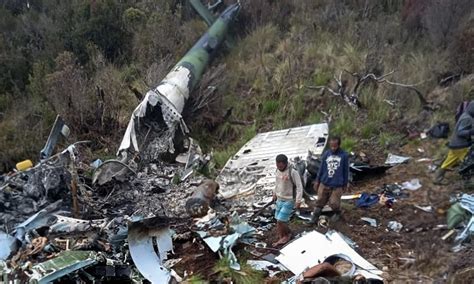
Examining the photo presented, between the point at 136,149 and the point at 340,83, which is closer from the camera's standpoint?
the point at 136,149

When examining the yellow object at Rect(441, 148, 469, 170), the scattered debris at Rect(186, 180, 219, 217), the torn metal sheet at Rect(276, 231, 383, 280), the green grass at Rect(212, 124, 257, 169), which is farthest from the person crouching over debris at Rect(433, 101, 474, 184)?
the green grass at Rect(212, 124, 257, 169)

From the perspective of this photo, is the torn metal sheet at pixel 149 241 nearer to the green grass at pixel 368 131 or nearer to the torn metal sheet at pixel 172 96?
the torn metal sheet at pixel 172 96

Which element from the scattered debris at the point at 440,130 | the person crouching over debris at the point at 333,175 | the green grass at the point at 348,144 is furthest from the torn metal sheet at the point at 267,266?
the scattered debris at the point at 440,130

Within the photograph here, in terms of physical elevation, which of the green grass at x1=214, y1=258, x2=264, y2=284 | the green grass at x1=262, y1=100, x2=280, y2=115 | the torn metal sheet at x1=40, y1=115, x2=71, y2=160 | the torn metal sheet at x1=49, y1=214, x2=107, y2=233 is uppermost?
the torn metal sheet at x1=40, y1=115, x2=71, y2=160

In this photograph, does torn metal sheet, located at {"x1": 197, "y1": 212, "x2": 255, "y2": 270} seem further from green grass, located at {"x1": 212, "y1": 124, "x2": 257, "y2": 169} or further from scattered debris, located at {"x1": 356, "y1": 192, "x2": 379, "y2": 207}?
green grass, located at {"x1": 212, "y1": 124, "x2": 257, "y2": 169}

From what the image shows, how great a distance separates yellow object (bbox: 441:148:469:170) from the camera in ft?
23.5

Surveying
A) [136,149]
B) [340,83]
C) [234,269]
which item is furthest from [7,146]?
[234,269]

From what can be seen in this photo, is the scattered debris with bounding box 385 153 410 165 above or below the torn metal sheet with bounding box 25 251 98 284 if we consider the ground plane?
below

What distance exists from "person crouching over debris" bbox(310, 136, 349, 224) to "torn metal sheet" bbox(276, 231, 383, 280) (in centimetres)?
44

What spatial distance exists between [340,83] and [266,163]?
106 inches

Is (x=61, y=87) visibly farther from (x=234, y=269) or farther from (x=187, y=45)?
(x=234, y=269)

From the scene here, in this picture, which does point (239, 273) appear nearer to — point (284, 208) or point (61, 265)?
point (284, 208)

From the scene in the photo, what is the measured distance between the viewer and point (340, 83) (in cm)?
1054

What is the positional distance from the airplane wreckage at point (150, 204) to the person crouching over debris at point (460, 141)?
0.96 metres
